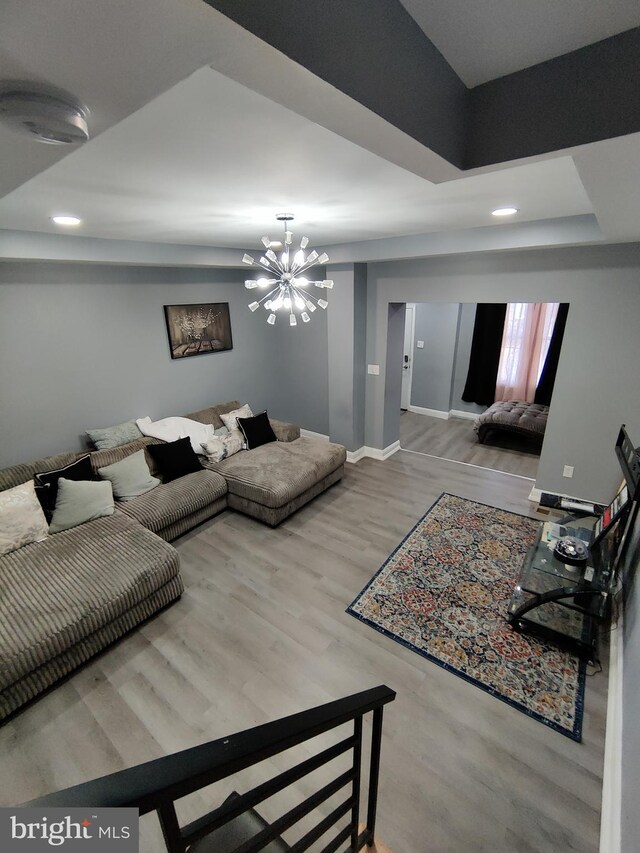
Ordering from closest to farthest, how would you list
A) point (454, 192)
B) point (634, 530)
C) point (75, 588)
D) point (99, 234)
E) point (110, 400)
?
point (454, 192) → point (75, 588) → point (634, 530) → point (99, 234) → point (110, 400)

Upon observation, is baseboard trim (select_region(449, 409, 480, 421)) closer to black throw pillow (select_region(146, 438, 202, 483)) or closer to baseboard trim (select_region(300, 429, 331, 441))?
baseboard trim (select_region(300, 429, 331, 441))

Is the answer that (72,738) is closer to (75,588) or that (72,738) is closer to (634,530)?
(75,588)

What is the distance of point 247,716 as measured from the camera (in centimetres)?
201

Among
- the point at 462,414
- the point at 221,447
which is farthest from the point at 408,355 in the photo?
the point at 221,447

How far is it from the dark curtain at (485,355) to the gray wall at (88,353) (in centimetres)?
393

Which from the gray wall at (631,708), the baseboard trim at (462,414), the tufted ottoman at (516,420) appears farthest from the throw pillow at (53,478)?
the baseboard trim at (462,414)

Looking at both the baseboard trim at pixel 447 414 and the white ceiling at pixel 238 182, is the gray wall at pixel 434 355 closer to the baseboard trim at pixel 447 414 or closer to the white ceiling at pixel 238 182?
the baseboard trim at pixel 447 414

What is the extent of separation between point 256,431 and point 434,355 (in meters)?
3.71

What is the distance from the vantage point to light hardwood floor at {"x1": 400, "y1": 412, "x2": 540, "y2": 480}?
488 cm

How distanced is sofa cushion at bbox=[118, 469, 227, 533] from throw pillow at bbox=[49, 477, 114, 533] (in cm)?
18

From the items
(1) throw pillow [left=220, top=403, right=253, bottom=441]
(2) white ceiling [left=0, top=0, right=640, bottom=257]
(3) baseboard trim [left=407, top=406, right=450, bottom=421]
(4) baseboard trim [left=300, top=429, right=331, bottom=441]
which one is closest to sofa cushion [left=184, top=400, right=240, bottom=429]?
(1) throw pillow [left=220, top=403, right=253, bottom=441]

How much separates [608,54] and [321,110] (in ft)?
2.24

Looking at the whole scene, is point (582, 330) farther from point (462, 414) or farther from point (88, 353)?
point (88, 353)

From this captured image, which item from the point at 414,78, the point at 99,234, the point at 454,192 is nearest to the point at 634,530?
the point at 454,192
